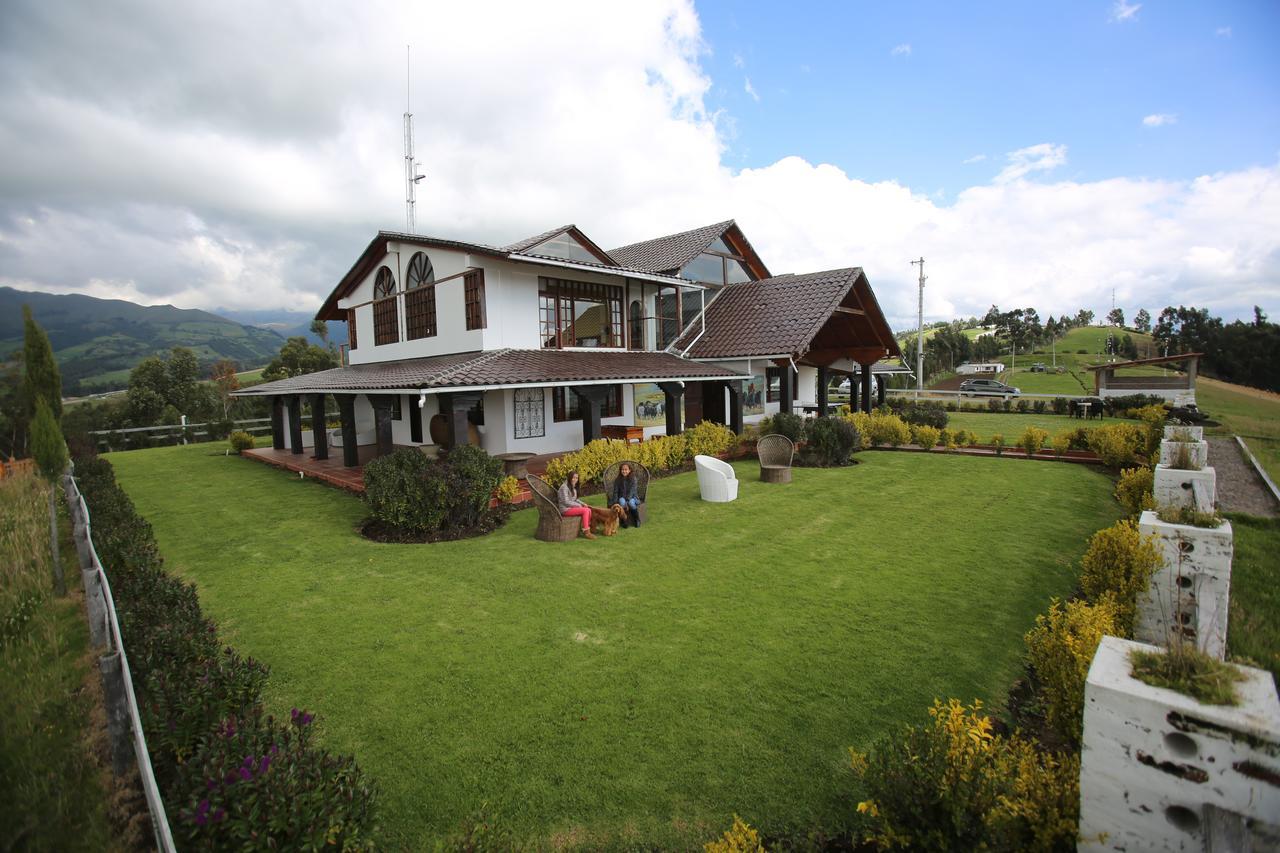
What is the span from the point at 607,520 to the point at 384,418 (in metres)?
6.24

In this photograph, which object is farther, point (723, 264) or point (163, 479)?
point (723, 264)

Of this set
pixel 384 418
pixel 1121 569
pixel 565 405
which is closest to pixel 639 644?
pixel 1121 569

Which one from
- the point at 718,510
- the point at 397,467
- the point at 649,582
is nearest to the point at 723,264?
the point at 718,510

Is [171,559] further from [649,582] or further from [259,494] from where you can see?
[649,582]

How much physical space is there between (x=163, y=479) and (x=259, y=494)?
4.98 metres

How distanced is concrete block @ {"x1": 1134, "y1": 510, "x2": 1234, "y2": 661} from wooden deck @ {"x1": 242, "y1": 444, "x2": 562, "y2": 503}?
901 cm

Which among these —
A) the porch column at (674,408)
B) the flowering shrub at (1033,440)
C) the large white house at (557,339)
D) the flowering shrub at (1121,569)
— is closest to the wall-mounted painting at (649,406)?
the large white house at (557,339)

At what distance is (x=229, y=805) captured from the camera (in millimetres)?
2604

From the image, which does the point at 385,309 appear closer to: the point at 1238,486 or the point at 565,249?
the point at 565,249

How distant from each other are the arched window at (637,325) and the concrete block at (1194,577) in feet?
48.4

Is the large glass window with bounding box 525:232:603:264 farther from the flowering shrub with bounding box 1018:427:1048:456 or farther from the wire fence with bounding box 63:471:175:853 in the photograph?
the flowering shrub with bounding box 1018:427:1048:456

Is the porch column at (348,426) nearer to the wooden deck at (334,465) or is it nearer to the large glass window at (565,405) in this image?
the wooden deck at (334,465)

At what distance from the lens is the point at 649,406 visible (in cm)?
1825

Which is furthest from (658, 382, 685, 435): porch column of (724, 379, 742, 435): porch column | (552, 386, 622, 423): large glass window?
(724, 379, 742, 435): porch column
